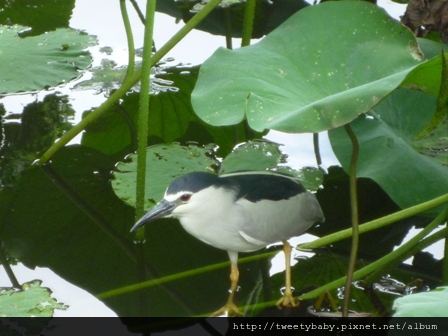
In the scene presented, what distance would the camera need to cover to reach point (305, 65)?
7.28ft

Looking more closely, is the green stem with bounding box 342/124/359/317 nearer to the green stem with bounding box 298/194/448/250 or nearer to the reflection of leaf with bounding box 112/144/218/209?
the green stem with bounding box 298/194/448/250

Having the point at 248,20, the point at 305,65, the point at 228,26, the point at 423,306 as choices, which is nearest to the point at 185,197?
the point at 305,65

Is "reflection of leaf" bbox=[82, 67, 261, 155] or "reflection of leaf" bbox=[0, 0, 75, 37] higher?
"reflection of leaf" bbox=[0, 0, 75, 37]

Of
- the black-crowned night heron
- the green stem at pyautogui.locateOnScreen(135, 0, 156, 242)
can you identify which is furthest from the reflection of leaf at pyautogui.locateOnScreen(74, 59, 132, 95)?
the black-crowned night heron

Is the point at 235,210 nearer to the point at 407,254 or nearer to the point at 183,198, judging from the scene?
the point at 183,198

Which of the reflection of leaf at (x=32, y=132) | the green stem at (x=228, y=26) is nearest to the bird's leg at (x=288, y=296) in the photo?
the reflection of leaf at (x=32, y=132)

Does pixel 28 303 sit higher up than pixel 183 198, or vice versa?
pixel 183 198

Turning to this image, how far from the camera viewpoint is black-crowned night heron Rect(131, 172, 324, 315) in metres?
2.15

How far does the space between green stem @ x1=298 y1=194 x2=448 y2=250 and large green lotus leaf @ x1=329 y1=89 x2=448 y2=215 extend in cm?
9

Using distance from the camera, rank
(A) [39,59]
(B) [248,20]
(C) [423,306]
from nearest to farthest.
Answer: (C) [423,306]
(B) [248,20]
(A) [39,59]

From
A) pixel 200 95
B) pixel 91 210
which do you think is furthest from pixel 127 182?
pixel 200 95

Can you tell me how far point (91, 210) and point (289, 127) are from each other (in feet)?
4.66

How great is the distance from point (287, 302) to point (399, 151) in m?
0.66

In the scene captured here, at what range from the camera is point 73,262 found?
2.66m
